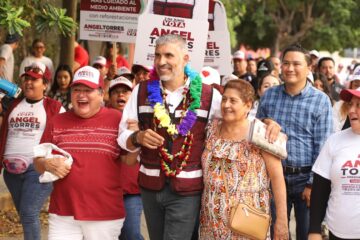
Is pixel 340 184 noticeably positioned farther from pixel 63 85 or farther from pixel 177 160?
pixel 63 85

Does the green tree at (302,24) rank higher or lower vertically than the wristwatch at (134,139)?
higher

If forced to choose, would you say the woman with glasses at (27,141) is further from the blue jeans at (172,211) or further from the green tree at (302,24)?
the green tree at (302,24)

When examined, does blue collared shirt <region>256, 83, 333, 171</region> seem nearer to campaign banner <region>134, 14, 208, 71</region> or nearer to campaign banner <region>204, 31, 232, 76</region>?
campaign banner <region>134, 14, 208, 71</region>

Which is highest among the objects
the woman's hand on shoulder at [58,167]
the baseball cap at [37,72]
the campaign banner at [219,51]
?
the campaign banner at [219,51]

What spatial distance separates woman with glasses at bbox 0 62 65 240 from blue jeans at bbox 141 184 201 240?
5.78 ft

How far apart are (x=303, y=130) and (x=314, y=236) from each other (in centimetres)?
156

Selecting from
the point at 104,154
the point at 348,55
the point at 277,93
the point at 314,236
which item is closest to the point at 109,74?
the point at 277,93

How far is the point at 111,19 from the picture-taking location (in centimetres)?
917

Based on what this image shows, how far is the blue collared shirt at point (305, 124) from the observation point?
6.25m

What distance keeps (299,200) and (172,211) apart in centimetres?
162

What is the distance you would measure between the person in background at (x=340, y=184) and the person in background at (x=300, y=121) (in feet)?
4.32

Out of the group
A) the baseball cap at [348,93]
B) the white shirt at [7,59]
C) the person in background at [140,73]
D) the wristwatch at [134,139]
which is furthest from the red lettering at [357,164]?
the white shirt at [7,59]

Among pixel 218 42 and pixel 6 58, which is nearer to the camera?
pixel 218 42

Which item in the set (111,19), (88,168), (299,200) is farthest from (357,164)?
(111,19)
